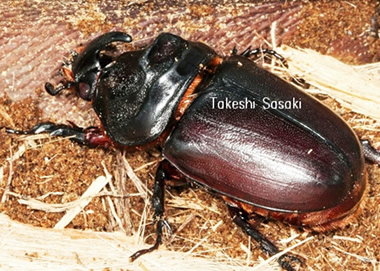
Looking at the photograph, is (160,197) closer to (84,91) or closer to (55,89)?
(84,91)

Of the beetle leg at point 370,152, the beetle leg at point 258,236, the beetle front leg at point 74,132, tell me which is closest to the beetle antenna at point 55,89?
the beetle front leg at point 74,132

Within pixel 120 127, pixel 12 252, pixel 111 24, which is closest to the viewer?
pixel 12 252

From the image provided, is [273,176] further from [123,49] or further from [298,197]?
[123,49]

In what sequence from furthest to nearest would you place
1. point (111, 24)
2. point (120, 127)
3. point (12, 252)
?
point (111, 24) → point (120, 127) → point (12, 252)

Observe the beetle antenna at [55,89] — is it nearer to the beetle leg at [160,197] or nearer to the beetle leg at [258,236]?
the beetle leg at [160,197]

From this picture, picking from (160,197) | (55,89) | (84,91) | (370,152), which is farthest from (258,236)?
(55,89)

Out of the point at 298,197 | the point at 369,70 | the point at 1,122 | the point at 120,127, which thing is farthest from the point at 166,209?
the point at 369,70
